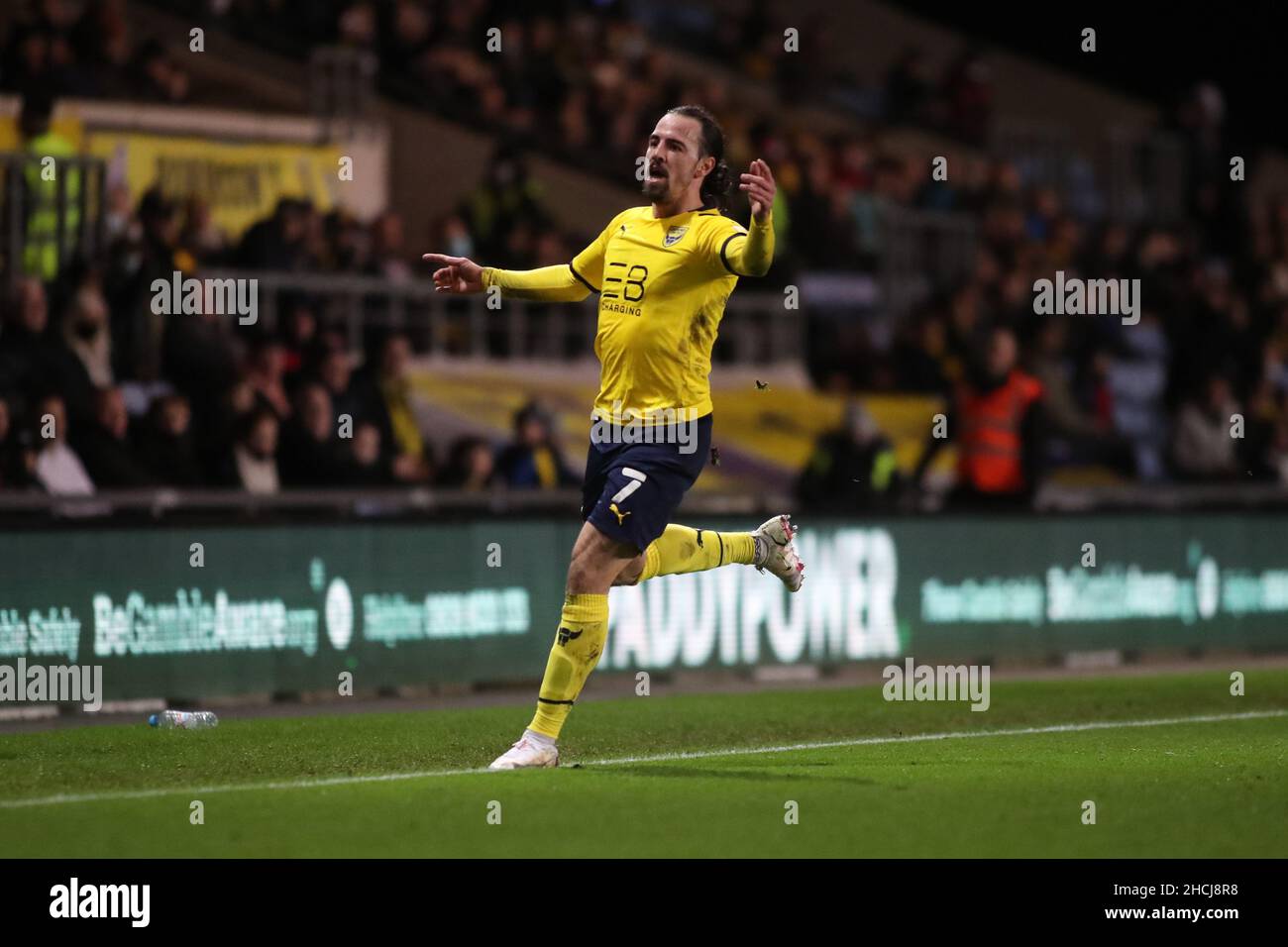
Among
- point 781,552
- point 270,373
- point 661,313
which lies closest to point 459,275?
point 661,313

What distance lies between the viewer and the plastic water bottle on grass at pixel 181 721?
11766mm

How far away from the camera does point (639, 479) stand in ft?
31.2

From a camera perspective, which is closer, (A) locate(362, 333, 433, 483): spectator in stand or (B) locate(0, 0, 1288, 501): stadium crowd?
(B) locate(0, 0, 1288, 501): stadium crowd

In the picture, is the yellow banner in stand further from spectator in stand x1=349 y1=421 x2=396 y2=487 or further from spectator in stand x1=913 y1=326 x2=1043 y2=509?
spectator in stand x1=913 y1=326 x2=1043 y2=509

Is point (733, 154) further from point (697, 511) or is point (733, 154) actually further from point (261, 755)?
point (261, 755)

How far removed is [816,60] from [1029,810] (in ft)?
67.3

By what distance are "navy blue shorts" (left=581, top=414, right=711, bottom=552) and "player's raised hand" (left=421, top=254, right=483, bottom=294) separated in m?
0.97

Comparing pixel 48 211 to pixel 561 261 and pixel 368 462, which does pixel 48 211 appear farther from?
pixel 561 261

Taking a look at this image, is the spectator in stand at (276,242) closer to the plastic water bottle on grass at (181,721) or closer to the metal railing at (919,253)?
the plastic water bottle on grass at (181,721)

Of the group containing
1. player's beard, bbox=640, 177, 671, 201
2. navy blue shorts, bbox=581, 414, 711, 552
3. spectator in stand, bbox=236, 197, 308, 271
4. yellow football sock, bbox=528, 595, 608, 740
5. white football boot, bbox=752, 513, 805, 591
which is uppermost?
spectator in stand, bbox=236, 197, 308, 271

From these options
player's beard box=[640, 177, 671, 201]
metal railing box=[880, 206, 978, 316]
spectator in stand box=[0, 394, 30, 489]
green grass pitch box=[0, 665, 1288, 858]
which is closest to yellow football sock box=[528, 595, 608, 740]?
green grass pitch box=[0, 665, 1288, 858]

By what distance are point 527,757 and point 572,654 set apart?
19.4 inches

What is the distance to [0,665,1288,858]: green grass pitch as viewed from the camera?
A: 25.4 ft
